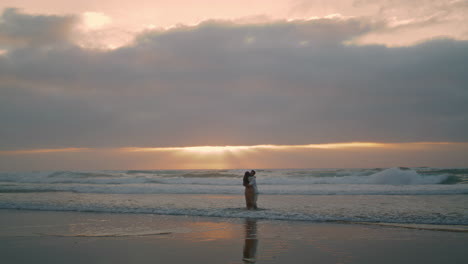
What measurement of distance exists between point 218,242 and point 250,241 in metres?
0.73

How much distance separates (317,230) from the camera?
1000 cm

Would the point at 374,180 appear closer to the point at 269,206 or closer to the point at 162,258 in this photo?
the point at 269,206

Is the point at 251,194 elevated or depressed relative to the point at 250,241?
elevated

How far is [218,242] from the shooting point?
845cm

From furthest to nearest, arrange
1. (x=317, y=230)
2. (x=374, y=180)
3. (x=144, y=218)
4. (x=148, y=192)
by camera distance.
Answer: (x=374, y=180), (x=148, y=192), (x=144, y=218), (x=317, y=230)

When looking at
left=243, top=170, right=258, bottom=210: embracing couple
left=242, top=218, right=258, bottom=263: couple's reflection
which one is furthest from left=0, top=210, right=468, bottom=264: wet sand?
left=243, top=170, right=258, bottom=210: embracing couple

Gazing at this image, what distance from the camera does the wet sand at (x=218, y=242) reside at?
7.04 m

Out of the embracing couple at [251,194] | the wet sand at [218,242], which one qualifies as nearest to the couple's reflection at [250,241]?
the wet sand at [218,242]

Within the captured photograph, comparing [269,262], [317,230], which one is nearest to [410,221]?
[317,230]

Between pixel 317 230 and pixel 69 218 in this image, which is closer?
pixel 317 230

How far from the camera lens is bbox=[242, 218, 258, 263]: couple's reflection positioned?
6980 millimetres

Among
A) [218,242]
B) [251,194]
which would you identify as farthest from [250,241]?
[251,194]

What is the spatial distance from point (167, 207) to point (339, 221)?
23.0 ft

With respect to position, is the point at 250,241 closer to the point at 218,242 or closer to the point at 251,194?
the point at 218,242
